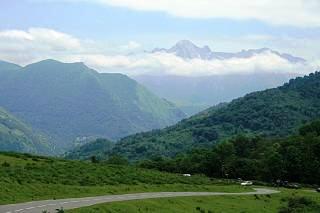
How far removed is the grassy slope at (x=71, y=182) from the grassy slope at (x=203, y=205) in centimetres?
777

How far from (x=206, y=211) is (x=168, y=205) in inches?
206

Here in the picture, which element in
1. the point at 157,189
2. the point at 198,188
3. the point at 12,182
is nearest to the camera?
the point at 12,182

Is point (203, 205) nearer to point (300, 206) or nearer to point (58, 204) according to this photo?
point (300, 206)

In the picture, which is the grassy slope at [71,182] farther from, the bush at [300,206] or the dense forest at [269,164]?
the dense forest at [269,164]

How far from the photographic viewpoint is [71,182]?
6912cm

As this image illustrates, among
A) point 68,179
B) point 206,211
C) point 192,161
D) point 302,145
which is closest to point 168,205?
point 206,211

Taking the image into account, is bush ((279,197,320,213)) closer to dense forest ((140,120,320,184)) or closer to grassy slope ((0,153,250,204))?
grassy slope ((0,153,250,204))

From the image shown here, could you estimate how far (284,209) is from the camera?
233 feet

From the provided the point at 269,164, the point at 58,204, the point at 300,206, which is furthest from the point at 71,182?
the point at 269,164

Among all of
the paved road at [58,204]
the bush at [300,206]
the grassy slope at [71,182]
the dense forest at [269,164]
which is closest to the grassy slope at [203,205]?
the bush at [300,206]

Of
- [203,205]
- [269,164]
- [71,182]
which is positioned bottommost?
[203,205]

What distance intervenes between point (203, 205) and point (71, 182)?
17.6m

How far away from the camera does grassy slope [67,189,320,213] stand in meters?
53.5

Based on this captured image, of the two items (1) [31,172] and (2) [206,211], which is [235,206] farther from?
(1) [31,172]
